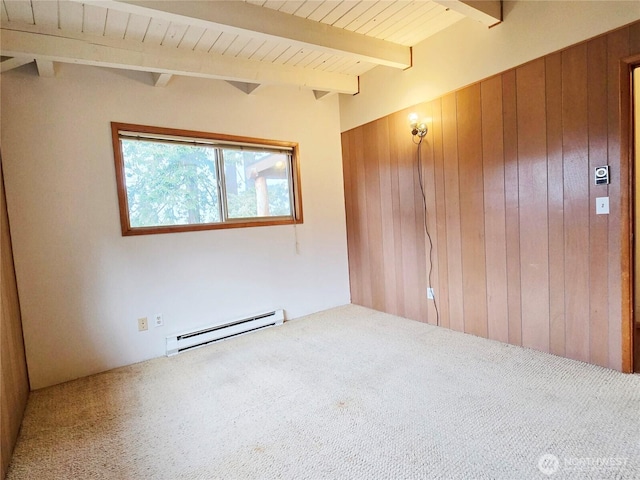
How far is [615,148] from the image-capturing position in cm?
204

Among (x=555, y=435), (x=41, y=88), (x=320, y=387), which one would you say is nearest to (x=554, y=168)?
(x=555, y=435)

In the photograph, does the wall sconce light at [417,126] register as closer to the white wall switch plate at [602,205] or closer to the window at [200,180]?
the window at [200,180]

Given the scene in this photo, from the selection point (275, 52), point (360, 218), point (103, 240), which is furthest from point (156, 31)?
point (360, 218)

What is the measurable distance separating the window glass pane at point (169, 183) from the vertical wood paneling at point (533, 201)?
2661mm

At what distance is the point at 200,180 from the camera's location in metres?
3.16

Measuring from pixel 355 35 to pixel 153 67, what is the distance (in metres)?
1.64

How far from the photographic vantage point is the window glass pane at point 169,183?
2844mm

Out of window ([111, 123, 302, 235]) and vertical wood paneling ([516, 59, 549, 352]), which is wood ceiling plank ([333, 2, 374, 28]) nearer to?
vertical wood paneling ([516, 59, 549, 352])

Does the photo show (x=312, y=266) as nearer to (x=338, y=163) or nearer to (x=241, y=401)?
(x=338, y=163)

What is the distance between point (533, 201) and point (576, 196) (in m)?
0.27

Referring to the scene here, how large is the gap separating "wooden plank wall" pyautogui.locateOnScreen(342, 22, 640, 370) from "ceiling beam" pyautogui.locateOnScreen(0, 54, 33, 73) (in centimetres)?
294

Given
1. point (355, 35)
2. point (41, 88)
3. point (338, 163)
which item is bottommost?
point (338, 163)

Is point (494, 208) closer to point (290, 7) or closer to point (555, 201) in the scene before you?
point (555, 201)

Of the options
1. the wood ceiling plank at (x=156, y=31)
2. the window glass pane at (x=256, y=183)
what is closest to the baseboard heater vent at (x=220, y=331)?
the window glass pane at (x=256, y=183)
